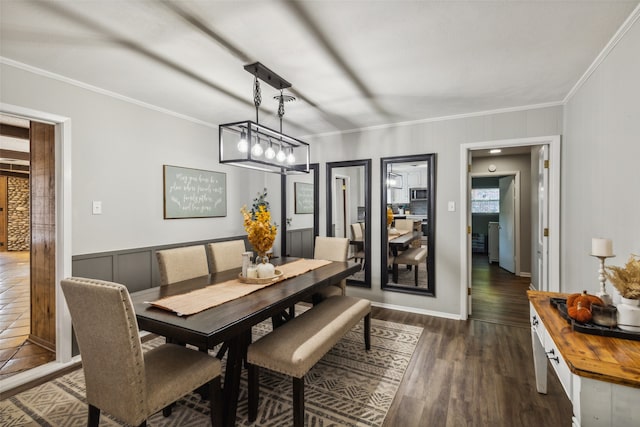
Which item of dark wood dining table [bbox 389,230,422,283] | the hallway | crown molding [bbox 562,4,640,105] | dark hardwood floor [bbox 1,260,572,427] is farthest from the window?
crown molding [bbox 562,4,640,105]

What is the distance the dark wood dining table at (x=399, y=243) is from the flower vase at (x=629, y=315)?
2.58 meters

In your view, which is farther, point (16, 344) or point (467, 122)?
point (467, 122)

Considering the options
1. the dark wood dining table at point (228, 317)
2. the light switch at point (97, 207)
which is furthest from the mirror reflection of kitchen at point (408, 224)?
the light switch at point (97, 207)

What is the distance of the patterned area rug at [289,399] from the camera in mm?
1896

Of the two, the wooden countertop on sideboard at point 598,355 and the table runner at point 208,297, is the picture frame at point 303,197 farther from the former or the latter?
the wooden countertop on sideboard at point 598,355

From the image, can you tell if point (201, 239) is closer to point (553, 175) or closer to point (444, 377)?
→ point (444, 377)

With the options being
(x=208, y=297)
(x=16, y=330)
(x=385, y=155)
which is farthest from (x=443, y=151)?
(x=16, y=330)

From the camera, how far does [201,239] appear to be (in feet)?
12.5

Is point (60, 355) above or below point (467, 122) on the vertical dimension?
below

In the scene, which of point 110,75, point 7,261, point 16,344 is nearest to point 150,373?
point 110,75

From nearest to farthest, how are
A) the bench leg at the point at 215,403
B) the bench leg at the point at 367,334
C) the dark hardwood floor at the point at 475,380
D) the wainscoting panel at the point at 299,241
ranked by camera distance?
1. the bench leg at the point at 215,403
2. the dark hardwood floor at the point at 475,380
3. the bench leg at the point at 367,334
4. the wainscoting panel at the point at 299,241

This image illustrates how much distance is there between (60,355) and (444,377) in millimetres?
3206

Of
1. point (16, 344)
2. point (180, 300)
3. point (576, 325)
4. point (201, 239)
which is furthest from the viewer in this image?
point (201, 239)

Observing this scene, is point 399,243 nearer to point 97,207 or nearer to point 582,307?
point 582,307
